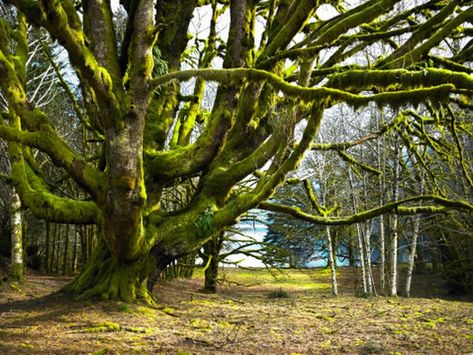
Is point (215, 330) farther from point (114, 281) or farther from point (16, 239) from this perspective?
point (16, 239)

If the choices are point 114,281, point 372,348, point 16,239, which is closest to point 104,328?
point 114,281

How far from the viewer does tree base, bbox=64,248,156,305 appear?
5.93 m

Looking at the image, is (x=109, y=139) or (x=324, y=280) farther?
(x=324, y=280)

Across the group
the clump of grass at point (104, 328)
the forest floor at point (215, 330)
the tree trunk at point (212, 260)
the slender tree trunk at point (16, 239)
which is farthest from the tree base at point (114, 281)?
the tree trunk at point (212, 260)

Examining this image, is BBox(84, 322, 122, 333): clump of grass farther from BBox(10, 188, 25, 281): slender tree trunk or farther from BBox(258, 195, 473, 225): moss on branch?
BBox(10, 188, 25, 281): slender tree trunk

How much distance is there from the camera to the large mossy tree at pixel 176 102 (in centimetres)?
414

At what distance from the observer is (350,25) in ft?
15.1

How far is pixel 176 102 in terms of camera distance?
7.53 meters

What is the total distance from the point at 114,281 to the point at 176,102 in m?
3.31

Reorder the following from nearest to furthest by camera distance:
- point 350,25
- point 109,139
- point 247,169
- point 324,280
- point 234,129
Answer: point 350,25, point 109,139, point 247,169, point 234,129, point 324,280

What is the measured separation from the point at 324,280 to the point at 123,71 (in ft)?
59.8

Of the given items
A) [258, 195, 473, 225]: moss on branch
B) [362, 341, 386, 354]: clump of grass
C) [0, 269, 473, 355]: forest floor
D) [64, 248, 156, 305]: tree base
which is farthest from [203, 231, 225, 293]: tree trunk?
[362, 341, 386, 354]: clump of grass

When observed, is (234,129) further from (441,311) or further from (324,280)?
(324,280)

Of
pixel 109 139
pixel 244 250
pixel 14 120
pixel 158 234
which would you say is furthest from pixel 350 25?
pixel 244 250
